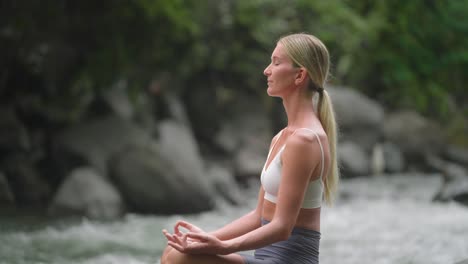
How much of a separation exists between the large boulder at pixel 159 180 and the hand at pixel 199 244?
5.01 metres

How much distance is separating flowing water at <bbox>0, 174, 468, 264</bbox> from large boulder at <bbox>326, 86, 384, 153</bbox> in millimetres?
3484

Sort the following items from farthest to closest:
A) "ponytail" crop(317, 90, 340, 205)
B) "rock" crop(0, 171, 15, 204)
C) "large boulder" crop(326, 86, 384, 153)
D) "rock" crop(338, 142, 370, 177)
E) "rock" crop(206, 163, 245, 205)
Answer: "large boulder" crop(326, 86, 384, 153) → "rock" crop(338, 142, 370, 177) → "rock" crop(206, 163, 245, 205) → "rock" crop(0, 171, 15, 204) → "ponytail" crop(317, 90, 340, 205)

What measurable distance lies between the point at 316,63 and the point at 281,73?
0.12 m

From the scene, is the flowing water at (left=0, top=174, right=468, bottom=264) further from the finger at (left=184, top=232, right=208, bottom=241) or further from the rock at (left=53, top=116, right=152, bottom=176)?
the finger at (left=184, top=232, right=208, bottom=241)

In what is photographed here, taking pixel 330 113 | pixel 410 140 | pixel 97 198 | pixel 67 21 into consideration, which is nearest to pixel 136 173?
pixel 97 198

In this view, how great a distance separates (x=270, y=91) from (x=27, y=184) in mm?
5929

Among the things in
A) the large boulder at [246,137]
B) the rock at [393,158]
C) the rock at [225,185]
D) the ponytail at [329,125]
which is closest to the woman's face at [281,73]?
the ponytail at [329,125]

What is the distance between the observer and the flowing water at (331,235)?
4578mm

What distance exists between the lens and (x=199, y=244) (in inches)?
80.8

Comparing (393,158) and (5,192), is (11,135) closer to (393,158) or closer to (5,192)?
(5,192)

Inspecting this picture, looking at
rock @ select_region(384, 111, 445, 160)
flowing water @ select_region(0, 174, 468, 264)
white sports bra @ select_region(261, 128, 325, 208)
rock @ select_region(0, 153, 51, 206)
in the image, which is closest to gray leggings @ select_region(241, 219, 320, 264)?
white sports bra @ select_region(261, 128, 325, 208)

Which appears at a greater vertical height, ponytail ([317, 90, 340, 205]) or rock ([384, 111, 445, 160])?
rock ([384, 111, 445, 160])

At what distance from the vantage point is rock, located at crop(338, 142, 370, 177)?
36.3 ft

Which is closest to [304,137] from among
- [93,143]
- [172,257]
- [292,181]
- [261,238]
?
[292,181]
